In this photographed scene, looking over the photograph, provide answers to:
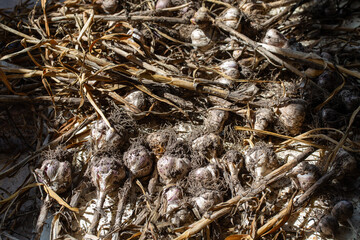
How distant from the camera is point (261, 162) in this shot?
1.21 metres

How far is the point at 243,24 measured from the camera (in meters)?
1.62

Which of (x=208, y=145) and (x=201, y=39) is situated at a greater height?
(x=201, y=39)

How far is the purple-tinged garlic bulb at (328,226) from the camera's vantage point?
1056 mm

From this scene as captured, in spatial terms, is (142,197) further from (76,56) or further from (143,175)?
(76,56)

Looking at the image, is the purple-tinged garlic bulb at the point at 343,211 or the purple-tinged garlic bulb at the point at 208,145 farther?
the purple-tinged garlic bulb at the point at 208,145

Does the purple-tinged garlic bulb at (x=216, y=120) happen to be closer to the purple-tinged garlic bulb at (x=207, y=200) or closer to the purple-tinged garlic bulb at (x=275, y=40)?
the purple-tinged garlic bulb at (x=207, y=200)

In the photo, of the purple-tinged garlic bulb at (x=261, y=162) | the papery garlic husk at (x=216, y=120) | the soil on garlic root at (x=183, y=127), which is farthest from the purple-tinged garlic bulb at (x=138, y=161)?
the purple-tinged garlic bulb at (x=261, y=162)

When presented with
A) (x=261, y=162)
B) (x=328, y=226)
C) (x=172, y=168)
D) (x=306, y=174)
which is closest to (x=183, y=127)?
(x=172, y=168)

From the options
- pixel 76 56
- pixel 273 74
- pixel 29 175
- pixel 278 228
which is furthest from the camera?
pixel 273 74

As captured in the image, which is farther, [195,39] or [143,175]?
[195,39]

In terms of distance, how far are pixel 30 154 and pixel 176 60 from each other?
800 millimetres

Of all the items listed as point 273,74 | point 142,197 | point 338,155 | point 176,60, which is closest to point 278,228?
point 338,155

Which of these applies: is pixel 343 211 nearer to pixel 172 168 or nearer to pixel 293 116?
pixel 293 116

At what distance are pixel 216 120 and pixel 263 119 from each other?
0.20 m
